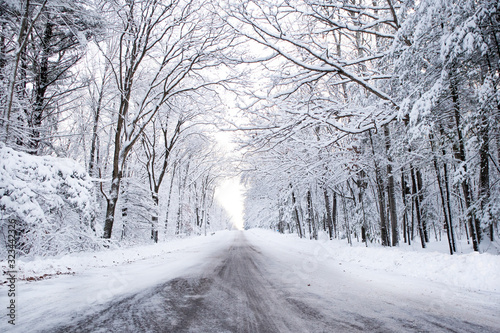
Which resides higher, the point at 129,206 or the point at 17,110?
the point at 17,110

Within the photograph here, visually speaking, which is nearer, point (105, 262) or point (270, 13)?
point (270, 13)

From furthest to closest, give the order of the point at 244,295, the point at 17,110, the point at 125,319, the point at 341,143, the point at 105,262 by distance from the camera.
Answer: the point at 341,143 → the point at 17,110 → the point at 105,262 → the point at 244,295 → the point at 125,319

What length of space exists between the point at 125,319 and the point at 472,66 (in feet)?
28.5

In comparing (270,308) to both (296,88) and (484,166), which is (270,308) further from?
(484,166)

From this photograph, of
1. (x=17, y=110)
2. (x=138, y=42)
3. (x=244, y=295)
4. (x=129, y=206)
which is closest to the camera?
(x=244, y=295)

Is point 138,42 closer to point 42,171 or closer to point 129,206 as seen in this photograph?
point 42,171

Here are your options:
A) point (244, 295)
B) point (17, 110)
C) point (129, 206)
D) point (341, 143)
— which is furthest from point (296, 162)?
point (129, 206)

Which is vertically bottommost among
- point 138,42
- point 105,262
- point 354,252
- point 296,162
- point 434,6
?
point 354,252

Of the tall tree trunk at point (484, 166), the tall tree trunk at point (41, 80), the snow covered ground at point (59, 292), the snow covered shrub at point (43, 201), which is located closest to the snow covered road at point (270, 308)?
the snow covered ground at point (59, 292)

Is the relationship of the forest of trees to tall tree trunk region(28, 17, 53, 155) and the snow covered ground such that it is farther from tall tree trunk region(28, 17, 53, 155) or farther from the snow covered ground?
the snow covered ground

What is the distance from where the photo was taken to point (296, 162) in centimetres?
1030

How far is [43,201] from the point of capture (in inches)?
259

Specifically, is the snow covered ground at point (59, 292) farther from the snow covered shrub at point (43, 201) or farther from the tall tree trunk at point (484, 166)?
the tall tree trunk at point (484, 166)

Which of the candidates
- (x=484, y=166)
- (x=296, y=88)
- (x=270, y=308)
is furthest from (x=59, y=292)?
(x=484, y=166)
